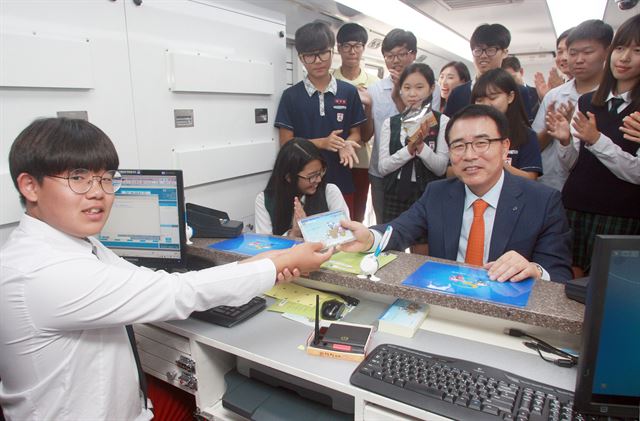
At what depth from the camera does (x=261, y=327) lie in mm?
1315

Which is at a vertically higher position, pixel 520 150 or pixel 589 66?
pixel 589 66

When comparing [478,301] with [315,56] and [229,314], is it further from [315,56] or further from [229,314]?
[315,56]

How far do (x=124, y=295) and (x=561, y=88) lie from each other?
2929 millimetres

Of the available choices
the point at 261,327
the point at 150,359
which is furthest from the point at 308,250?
A: the point at 150,359

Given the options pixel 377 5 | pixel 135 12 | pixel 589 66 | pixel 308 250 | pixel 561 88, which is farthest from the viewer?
pixel 377 5

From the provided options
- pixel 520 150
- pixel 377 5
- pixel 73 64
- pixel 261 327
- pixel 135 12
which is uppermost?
pixel 377 5

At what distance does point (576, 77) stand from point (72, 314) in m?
2.99

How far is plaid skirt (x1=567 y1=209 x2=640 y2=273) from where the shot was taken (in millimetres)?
2080

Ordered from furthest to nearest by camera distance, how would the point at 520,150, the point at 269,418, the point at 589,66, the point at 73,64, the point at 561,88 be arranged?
the point at 561,88
the point at 589,66
the point at 520,150
the point at 73,64
the point at 269,418

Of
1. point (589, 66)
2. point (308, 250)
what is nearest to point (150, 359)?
point (308, 250)

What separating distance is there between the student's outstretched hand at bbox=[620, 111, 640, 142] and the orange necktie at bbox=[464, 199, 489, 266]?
82 centimetres

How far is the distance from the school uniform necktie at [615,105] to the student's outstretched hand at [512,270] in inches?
51.3

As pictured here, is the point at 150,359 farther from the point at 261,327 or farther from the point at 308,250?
the point at 308,250

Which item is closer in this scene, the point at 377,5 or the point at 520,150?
the point at 520,150
